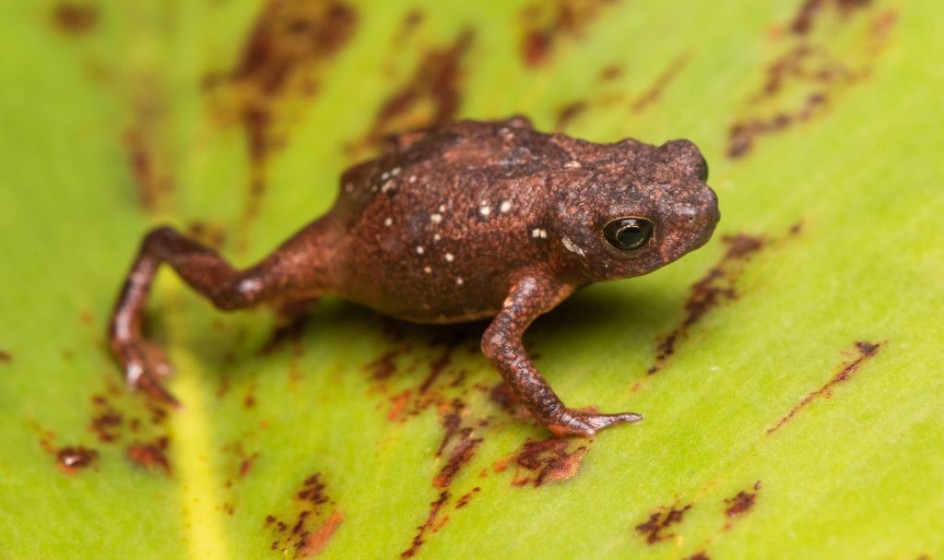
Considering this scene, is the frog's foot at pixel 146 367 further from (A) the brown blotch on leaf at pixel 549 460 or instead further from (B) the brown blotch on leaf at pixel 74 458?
(A) the brown blotch on leaf at pixel 549 460

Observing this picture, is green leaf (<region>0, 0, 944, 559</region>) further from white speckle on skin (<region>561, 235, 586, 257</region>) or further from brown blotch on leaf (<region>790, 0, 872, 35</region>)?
white speckle on skin (<region>561, 235, 586, 257</region>)

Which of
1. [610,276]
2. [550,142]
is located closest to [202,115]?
[550,142]

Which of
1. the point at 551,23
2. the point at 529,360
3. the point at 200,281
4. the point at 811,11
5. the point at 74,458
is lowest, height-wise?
the point at 529,360

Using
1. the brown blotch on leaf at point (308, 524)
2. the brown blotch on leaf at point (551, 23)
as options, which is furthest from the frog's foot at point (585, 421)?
the brown blotch on leaf at point (551, 23)

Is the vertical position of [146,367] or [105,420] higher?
[146,367]

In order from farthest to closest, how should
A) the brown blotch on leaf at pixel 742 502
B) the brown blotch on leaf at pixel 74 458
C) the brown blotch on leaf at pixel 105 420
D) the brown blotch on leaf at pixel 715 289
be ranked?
the brown blotch on leaf at pixel 105 420, the brown blotch on leaf at pixel 74 458, the brown blotch on leaf at pixel 715 289, the brown blotch on leaf at pixel 742 502

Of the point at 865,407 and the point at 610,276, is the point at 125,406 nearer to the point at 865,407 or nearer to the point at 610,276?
the point at 610,276

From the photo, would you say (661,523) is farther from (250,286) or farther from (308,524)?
(250,286)

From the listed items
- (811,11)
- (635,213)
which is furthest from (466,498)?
(811,11)
